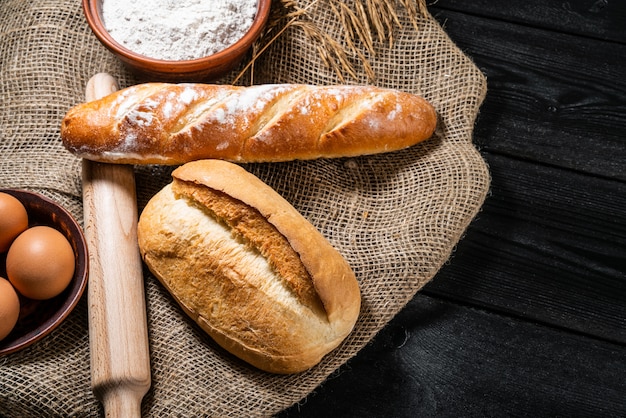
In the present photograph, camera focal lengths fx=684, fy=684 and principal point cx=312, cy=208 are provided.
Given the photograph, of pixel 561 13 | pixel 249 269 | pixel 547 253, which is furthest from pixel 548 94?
pixel 249 269

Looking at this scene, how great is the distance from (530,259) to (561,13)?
2.53ft

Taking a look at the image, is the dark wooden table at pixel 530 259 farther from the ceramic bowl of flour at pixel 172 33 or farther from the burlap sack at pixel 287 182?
the ceramic bowl of flour at pixel 172 33

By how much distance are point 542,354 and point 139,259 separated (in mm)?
1086

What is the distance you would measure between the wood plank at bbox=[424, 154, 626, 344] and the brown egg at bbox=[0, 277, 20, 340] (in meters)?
1.04

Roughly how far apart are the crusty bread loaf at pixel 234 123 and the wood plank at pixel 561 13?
53 centimetres

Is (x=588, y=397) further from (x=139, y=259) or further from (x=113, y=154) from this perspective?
(x=113, y=154)

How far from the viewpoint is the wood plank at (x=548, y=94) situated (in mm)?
1992

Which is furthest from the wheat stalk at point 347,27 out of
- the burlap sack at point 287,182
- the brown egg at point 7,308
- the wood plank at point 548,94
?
the brown egg at point 7,308

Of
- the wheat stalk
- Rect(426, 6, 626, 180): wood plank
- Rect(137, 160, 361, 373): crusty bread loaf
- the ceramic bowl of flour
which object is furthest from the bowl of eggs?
Rect(426, 6, 626, 180): wood plank

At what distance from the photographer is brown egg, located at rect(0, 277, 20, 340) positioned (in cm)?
146

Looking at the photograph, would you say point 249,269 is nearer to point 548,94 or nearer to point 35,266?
point 35,266

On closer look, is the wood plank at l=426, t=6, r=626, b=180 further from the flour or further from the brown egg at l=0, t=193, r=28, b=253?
the brown egg at l=0, t=193, r=28, b=253

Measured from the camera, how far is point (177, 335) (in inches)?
65.2

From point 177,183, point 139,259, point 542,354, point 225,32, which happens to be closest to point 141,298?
point 139,259
